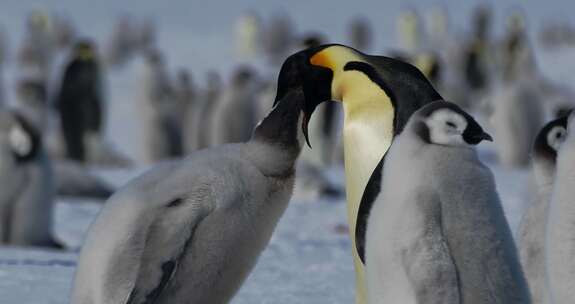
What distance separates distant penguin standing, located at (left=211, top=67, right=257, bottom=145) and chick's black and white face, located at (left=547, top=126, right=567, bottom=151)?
12.1 m

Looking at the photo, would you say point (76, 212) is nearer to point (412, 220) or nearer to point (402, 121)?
point (402, 121)

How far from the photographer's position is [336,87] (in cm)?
421

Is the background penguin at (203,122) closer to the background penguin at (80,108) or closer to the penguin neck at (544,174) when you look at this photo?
the background penguin at (80,108)

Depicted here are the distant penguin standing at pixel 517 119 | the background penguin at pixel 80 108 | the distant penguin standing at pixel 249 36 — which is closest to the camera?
the distant penguin standing at pixel 517 119

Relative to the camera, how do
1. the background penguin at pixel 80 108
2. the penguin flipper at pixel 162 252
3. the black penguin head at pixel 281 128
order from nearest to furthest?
the penguin flipper at pixel 162 252 < the black penguin head at pixel 281 128 < the background penguin at pixel 80 108

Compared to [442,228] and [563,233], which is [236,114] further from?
[442,228]

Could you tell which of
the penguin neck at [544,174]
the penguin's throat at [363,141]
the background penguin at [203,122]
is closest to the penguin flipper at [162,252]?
the penguin's throat at [363,141]

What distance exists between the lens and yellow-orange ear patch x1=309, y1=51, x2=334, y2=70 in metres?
4.20

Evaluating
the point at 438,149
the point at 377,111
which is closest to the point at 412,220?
the point at 438,149

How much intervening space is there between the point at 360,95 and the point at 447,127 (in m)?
1.06

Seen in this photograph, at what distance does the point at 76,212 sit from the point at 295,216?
5.35 ft

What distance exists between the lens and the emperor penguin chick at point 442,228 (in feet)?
9.68

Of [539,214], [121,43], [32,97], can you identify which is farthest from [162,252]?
[121,43]

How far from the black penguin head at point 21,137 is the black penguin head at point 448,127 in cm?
403
